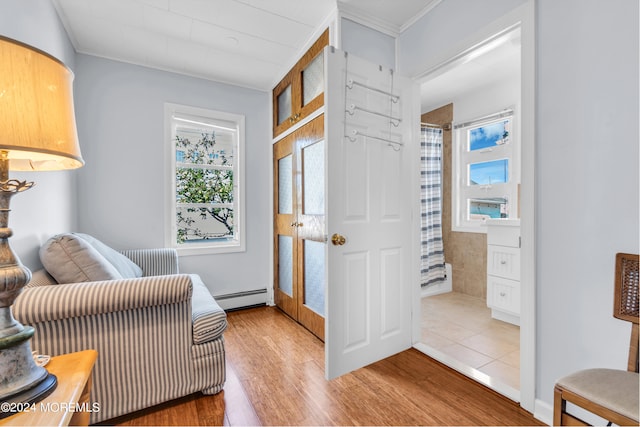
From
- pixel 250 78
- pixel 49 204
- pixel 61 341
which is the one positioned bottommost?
pixel 61 341

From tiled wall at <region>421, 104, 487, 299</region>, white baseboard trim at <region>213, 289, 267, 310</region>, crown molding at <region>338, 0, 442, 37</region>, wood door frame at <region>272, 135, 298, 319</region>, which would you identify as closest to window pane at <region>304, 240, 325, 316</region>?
wood door frame at <region>272, 135, 298, 319</region>

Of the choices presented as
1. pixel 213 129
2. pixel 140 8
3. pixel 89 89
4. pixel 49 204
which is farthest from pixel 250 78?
pixel 49 204

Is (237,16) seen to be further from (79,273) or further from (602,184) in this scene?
(602,184)

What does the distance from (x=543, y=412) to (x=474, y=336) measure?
103 cm

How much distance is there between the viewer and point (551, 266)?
147cm

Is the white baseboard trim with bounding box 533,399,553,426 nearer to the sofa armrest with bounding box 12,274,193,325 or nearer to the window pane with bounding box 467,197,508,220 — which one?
the sofa armrest with bounding box 12,274,193,325

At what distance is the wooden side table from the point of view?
2.56 feet

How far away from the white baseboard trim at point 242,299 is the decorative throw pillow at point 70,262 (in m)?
1.68

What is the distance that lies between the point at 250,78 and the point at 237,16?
99 centimetres

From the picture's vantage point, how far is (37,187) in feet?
5.57

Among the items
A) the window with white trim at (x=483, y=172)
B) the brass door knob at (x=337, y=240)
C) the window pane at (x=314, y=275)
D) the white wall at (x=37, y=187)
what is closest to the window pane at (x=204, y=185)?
the white wall at (x=37, y=187)

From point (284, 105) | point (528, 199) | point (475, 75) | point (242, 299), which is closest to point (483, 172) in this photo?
point (475, 75)

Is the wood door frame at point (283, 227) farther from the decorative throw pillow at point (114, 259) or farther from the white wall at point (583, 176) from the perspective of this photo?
the white wall at point (583, 176)

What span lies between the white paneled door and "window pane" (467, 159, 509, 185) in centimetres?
178
